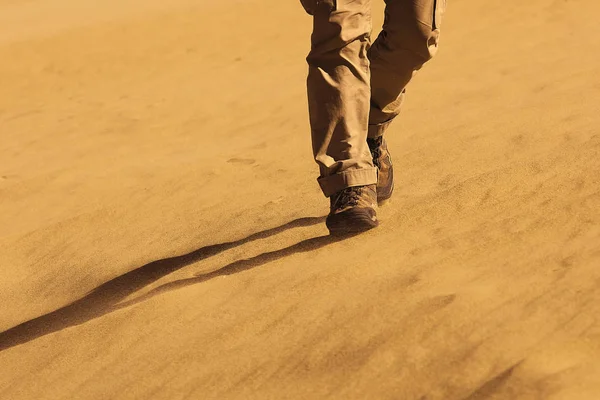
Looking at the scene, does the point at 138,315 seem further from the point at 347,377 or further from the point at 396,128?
the point at 396,128

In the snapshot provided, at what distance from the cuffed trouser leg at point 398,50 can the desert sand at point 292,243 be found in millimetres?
389

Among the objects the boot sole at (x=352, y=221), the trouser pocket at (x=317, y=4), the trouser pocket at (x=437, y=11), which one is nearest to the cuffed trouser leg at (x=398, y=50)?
the trouser pocket at (x=437, y=11)

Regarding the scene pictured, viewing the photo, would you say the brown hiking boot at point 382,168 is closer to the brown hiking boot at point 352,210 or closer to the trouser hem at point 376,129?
the trouser hem at point 376,129

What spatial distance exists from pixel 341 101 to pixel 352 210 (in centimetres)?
36

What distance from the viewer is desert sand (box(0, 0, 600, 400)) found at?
268 centimetres

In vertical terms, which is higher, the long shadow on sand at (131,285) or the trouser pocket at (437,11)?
the trouser pocket at (437,11)

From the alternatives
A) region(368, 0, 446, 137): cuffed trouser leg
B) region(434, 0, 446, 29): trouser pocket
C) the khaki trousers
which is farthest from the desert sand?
region(434, 0, 446, 29): trouser pocket

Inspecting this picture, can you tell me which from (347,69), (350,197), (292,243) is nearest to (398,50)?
(347,69)

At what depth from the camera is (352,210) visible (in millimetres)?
3455

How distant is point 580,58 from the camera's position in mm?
6852

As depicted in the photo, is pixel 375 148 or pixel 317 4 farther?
pixel 375 148

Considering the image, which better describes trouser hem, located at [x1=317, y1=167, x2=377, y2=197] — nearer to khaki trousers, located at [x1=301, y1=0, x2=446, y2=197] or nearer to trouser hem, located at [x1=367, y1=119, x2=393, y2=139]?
khaki trousers, located at [x1=301, y1=0, x2=446, y2=197]

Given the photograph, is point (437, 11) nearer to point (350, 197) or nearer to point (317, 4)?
point (317, 4)

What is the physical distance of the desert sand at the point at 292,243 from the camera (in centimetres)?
268
